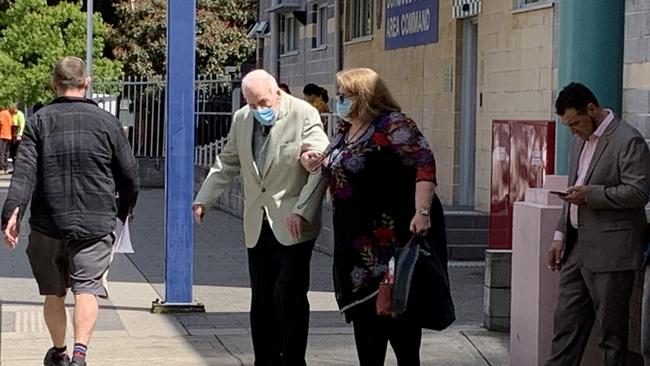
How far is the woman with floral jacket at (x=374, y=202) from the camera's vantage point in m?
7.34

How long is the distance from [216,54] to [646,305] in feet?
132

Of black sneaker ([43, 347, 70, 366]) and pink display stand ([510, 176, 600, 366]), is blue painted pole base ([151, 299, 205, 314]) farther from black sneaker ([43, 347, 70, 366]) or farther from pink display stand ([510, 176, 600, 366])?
pink display stand ([510, 176, 600, 366])

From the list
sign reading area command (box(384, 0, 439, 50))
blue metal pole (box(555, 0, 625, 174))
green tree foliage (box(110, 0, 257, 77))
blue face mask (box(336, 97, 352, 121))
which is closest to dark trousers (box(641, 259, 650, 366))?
blue metal pole (box(555, 0, 625, 174))

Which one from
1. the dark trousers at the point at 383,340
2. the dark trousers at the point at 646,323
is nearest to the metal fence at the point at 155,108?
the dark trousers at the point at 383,340

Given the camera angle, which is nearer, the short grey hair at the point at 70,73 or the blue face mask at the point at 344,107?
the blue face mask at the point at 344,107

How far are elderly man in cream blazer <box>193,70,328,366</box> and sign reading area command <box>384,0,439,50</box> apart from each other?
11.3 m

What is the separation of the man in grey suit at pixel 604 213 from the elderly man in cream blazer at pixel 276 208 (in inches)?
58.2

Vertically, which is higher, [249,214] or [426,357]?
[249,214]

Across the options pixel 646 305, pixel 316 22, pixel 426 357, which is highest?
pixel 316 22

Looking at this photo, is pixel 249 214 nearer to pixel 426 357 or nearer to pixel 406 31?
pixel 426 357

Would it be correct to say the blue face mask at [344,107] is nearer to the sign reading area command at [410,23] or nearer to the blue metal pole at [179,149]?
the blue metal pole at [179,149]

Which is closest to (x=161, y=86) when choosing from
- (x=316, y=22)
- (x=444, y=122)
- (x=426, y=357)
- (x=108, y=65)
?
(x=316, y=22)

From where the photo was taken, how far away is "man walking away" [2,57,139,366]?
8234mm

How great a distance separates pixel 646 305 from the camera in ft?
23.7
